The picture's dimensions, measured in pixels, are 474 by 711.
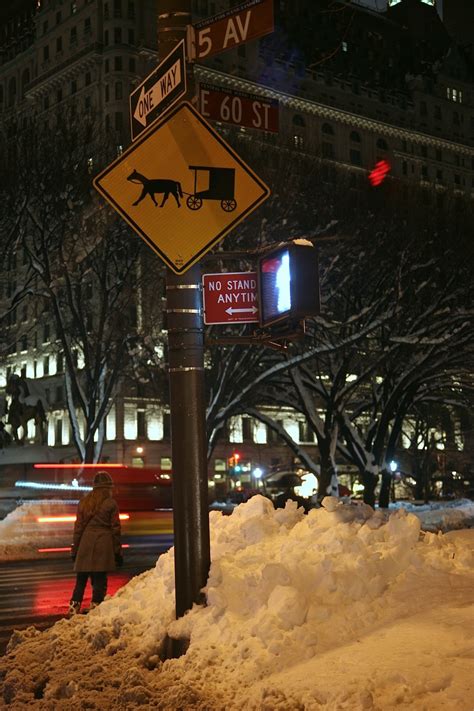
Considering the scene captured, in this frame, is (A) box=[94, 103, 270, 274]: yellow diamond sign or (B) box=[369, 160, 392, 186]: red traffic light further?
(B) box=[369, 160, 392, 186]: red traffic light

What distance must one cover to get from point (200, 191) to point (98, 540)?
518 cm

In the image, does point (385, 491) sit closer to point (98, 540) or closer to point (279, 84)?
point (98, 540)

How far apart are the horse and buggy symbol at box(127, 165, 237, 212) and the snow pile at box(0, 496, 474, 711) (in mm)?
2594

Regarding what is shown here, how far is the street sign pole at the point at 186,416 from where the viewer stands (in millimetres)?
7047

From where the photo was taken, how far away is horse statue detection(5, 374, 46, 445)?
119 ft

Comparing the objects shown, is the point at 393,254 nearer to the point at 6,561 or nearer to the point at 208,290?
the point at 6,561

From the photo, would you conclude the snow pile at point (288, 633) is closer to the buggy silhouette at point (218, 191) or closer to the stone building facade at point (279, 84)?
the buggy silhouette at point (218, 191)

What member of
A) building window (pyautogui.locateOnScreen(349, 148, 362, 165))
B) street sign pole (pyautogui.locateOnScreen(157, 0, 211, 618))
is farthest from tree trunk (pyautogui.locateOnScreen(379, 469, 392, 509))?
building window (pyautogui.locateOnScreen(349, 148, 362, 165))

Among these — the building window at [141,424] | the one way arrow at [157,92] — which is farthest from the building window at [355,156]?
the one way arrow at [157,92]

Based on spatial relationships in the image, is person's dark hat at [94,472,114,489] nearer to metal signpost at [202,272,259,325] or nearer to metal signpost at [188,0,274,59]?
metal signpost at [202,272,259,325]

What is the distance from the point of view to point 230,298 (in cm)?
740

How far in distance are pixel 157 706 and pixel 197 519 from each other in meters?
1.56

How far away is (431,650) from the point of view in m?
5.61

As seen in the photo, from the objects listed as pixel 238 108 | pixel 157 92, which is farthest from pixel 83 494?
pixel 238 108
